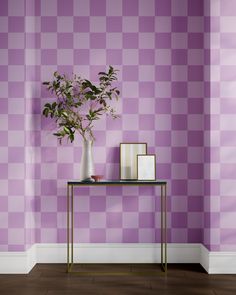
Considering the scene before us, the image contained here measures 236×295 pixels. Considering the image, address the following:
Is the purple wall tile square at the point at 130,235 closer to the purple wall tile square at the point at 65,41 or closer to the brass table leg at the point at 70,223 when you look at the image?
the brass table leg at the point at 70,223

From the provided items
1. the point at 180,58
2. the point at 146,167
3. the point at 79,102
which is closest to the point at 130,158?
the point at 146,167

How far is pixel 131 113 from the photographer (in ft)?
14.7

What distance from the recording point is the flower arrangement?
432 cm

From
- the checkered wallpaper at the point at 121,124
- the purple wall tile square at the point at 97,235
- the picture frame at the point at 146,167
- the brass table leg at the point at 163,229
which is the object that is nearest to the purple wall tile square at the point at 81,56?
the checkered wallpaper at the point at 121,124

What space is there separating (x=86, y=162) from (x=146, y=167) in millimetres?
524

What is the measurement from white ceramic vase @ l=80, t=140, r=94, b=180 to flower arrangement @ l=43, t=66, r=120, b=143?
0.12 metres

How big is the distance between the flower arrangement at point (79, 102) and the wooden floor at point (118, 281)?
1167 millimetres

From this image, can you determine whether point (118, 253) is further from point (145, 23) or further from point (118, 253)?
point (145, 23)

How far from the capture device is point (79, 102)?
14.3 feet

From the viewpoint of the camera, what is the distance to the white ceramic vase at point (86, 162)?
4.18 meters

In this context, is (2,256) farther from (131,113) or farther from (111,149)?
(131,113)

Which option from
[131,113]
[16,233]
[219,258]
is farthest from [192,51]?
[16,233]

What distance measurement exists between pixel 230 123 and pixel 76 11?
1740mm

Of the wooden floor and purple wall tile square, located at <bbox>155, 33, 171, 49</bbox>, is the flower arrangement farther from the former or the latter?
the wooden floor
